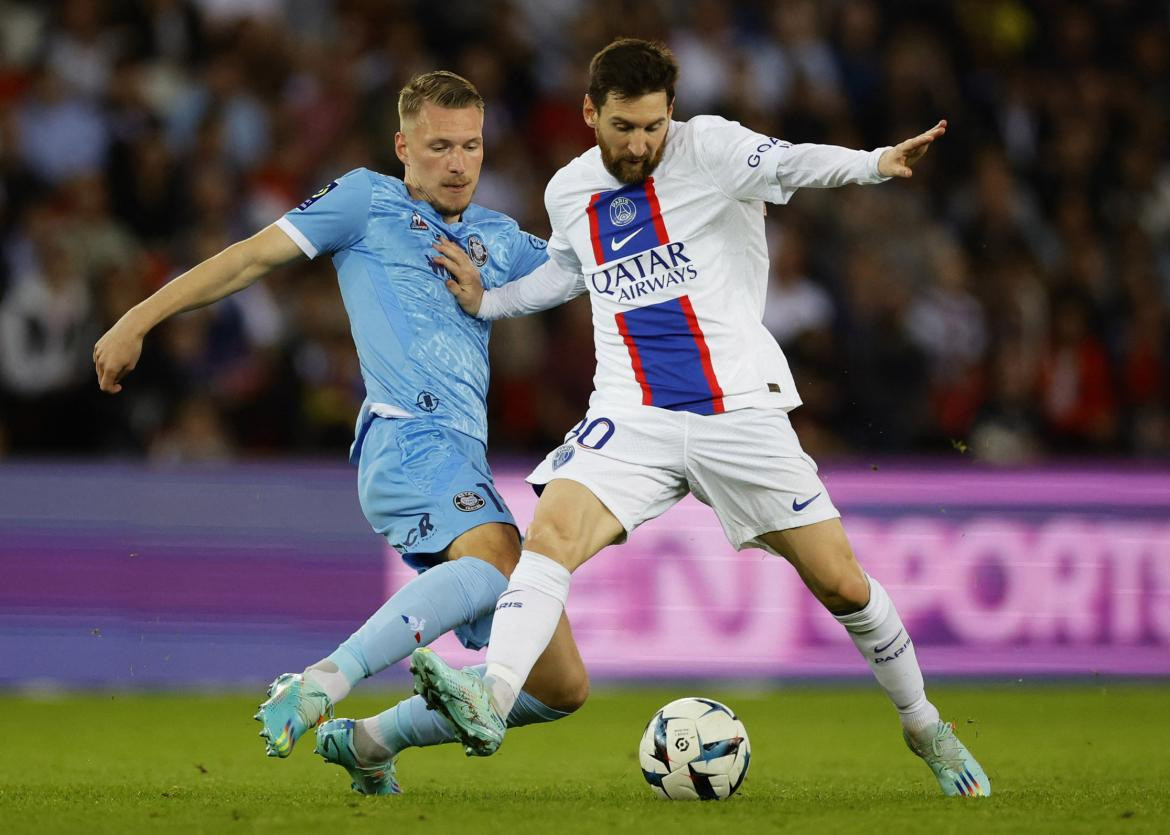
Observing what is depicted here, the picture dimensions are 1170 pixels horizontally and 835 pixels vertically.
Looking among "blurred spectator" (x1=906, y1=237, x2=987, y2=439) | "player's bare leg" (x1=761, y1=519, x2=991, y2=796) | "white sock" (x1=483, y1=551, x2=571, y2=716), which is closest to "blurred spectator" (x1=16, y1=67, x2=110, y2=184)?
"blurred spectator" (x1=906, y1=237, x2=987, y2=439)

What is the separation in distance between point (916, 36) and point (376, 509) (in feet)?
31.5

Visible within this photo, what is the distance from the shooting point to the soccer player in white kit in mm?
5340

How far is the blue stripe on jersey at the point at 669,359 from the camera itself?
17.9 feet

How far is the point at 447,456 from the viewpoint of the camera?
5512 mm

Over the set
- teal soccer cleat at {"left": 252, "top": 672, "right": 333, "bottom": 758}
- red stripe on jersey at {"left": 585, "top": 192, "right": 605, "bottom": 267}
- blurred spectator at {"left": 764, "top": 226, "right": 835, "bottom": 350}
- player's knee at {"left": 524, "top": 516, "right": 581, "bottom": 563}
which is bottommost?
teal soccer cleat at {"left": 252, "top": 672, "right": 333, "bottom": 758}

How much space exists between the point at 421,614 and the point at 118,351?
115 cm

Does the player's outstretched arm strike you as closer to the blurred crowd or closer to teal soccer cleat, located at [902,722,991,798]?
teal soccer cleat, located at [902,722,991,798]

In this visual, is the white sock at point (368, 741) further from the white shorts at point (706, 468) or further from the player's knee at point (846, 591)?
the player's knee at point (846, 591)

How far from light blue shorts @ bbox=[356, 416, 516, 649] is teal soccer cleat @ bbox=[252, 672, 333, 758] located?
701 mm

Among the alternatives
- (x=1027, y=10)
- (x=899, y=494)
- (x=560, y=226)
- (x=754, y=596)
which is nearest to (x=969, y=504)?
(x=899, y=494)

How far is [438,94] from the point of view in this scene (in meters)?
5.69

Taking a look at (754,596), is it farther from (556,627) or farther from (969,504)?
(556,627)

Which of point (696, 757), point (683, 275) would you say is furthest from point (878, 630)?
point (683, 275)

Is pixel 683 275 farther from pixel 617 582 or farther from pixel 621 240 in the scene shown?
pixel 617 582
